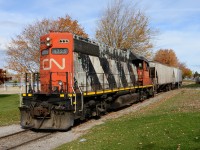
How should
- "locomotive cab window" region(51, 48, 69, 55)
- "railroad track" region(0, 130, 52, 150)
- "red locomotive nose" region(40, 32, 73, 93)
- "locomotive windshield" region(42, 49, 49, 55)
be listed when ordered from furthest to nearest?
"locomotive windshield" region(42, 49, 49, 55) → "locomotive cab window" region(51, 48, 69, 55) → "red locomotive nose" region(40, 32, 73, 93) → "railroad track" region(0, 130, 52, 150)

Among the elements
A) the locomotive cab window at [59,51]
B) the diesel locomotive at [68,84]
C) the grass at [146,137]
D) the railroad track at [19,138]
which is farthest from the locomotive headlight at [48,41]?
the grass at [146,137]

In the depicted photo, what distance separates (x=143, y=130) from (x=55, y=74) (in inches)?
209

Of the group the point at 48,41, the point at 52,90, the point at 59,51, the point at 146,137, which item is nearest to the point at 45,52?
the point at 48,41

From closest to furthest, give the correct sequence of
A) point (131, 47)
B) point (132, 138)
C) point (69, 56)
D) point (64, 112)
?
point (132, 138)
point (64, 112)
point (69, 56)
point (131, 47)

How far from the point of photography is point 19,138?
11.1 metres

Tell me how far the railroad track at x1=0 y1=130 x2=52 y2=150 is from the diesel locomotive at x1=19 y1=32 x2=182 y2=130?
1.20 feet

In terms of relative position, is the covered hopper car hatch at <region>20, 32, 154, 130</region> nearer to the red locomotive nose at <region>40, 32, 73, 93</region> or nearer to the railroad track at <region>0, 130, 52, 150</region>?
the red locomotive nose at <region>40, 32, 73, 93</region>

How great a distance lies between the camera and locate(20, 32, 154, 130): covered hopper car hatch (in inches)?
473

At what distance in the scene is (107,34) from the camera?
34.5m

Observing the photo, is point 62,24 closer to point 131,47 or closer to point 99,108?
point 131,47

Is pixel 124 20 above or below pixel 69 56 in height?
above

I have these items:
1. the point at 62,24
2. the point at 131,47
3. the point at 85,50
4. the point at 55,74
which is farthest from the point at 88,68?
the point at 131,47

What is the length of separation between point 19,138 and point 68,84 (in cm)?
340

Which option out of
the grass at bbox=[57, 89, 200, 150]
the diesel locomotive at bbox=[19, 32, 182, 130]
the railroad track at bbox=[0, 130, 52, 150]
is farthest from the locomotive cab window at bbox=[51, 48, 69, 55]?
the grass at bbox=[57, 89, 200, 150]
